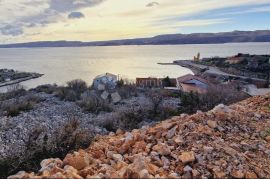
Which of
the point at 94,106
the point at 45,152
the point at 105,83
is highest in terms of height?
the point at 45,152

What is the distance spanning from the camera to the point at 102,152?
459cm

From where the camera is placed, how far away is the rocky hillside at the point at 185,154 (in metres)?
3.70

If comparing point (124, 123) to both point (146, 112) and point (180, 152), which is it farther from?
point (180, 152)

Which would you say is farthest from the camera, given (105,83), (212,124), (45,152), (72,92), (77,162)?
(105,83)

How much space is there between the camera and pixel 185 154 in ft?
13.2

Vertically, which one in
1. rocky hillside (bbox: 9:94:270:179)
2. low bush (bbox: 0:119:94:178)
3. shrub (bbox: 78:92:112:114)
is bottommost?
shrub (bbox: 78:92:112:114)

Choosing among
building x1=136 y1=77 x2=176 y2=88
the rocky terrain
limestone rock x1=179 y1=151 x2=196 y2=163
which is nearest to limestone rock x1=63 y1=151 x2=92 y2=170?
limestone rock x1=179 y1=151 x2=196 y2=163

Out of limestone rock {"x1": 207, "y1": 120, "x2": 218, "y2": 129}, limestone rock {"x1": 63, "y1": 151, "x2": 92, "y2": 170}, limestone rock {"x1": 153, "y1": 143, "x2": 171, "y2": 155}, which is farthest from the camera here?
limestone rock {"x1": 207, "y1": 120, "x2": 218, "y2": 129}

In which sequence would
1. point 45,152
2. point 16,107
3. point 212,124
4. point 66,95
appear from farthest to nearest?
point 66,95 → point 16,107 → point 45,152 → point 212,124

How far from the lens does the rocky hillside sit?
3.70m

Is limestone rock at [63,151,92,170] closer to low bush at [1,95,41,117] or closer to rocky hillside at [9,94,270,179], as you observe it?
rocky hillside at [9,94,270,179]

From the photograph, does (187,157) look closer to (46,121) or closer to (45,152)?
(45,152)

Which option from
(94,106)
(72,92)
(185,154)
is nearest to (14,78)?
(72,92)

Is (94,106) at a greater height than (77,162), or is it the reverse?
(77,162)
